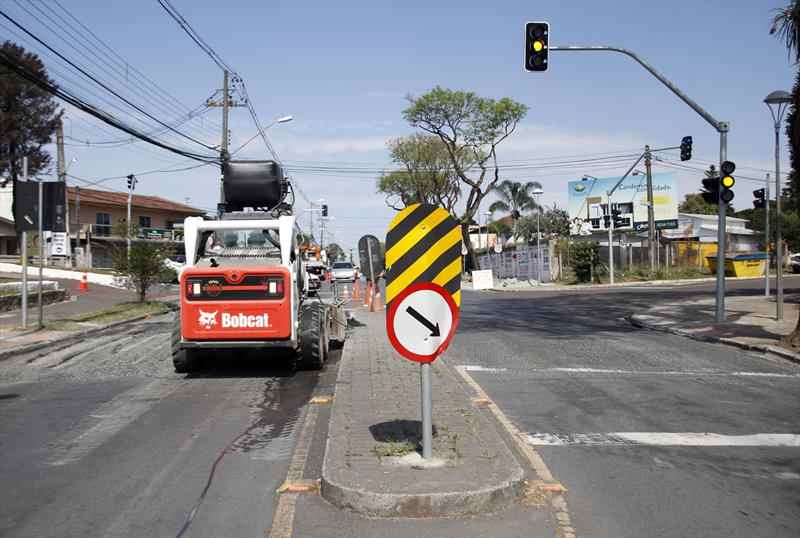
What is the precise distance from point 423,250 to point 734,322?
48.2ft

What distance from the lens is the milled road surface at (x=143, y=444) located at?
17.0 feet

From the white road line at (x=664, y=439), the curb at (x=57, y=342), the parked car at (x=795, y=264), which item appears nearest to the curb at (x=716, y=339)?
the white road line at (x=664, y=439)

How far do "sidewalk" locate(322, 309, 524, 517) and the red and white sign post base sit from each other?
530 mm

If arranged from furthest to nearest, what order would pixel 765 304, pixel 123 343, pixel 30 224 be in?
pixel 765 304 < pixel 30 224 < pixel 123 343

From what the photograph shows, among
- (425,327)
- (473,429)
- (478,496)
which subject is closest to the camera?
(478,496)

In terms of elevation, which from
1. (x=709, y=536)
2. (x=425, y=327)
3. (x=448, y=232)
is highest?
(x=448, y=232)

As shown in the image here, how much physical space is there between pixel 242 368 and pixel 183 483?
6.33 metres

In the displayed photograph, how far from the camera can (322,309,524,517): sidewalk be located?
513 cm

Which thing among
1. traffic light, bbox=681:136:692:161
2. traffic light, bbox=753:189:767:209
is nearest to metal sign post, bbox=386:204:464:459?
traffic light, bbox=753:189:767:209

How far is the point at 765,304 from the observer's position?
76.1 feet

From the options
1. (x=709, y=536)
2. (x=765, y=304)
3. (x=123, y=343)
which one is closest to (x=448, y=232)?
(x=709, y=536)

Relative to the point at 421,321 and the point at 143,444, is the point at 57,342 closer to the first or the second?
the point at 143,444

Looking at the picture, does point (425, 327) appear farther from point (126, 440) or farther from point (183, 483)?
point (126, 440)

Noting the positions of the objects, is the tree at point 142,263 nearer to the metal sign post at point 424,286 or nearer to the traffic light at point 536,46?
the traffic light at point 536,46
